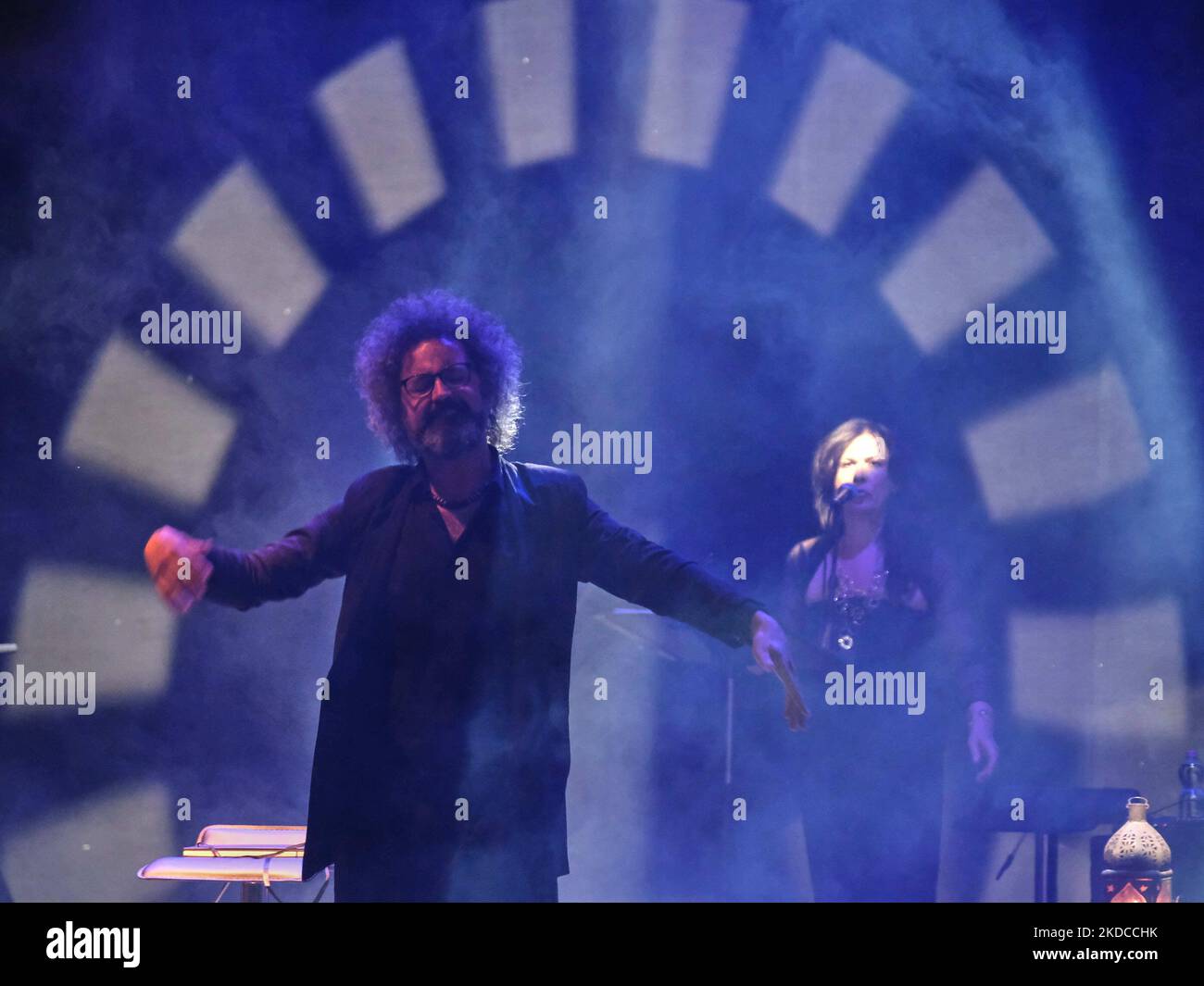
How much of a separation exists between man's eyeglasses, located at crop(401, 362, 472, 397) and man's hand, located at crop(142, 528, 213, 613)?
0.74 metres

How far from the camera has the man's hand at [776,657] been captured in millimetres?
3229

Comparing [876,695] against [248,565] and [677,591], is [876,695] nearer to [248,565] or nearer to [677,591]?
[677,591]

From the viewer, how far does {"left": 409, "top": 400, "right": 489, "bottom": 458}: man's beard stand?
3314 millimetres

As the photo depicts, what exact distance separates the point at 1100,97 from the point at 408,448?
2250mm

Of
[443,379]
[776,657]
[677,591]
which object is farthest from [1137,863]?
[443,379]

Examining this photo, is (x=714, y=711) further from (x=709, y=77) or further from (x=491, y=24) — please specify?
(x=491, y=24)

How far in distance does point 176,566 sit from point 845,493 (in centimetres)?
193

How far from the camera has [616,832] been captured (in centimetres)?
339

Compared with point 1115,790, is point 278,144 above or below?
above

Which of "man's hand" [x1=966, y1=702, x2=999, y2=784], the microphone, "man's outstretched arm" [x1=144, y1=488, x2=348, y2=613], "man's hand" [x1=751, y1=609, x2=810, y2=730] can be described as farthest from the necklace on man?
"man's hand" [x1=966, y1=702, x2=999, y2=784]

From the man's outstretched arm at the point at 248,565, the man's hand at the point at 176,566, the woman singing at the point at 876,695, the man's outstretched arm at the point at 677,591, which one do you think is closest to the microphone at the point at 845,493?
the woman singing at the point at 876,695

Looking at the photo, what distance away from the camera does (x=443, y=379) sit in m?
3.34

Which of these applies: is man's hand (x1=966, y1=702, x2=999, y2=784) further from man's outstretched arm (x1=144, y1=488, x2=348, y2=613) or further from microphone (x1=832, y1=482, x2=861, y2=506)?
man's outstretched arm (x1=144, y1=488, x2=348, y2=613)
